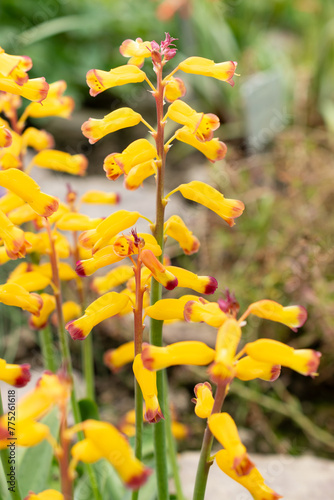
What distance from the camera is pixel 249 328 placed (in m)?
1.78

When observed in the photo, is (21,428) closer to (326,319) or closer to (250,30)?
(326,319)

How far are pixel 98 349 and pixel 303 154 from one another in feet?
3.73

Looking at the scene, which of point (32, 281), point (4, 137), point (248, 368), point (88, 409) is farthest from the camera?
point (88, 409)

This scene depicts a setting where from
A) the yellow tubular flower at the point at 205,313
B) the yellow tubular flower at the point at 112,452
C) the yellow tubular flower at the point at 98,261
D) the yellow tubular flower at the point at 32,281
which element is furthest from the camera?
the yellow tubular flower at the point at 32,281

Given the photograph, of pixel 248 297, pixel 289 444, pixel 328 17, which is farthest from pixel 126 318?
pixel 328 17

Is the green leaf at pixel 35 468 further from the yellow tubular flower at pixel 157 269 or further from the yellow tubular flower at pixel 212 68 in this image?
the yellow tubular flower at pixel 212 68

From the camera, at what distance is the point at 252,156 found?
288 cm

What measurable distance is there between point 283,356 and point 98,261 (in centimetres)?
25

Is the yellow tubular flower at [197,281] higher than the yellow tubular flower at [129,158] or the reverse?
the reverse

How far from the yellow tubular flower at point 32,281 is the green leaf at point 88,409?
1.03ft

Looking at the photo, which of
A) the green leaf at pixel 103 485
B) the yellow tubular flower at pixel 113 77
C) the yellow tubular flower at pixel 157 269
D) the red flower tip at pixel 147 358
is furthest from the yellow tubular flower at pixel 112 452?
the green leaf at pixel 103 485

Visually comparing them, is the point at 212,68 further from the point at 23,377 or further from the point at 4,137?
the point at 23,377

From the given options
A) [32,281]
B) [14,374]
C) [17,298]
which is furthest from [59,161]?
[14,374]

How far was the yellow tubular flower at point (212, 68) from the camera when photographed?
27.3 inches
